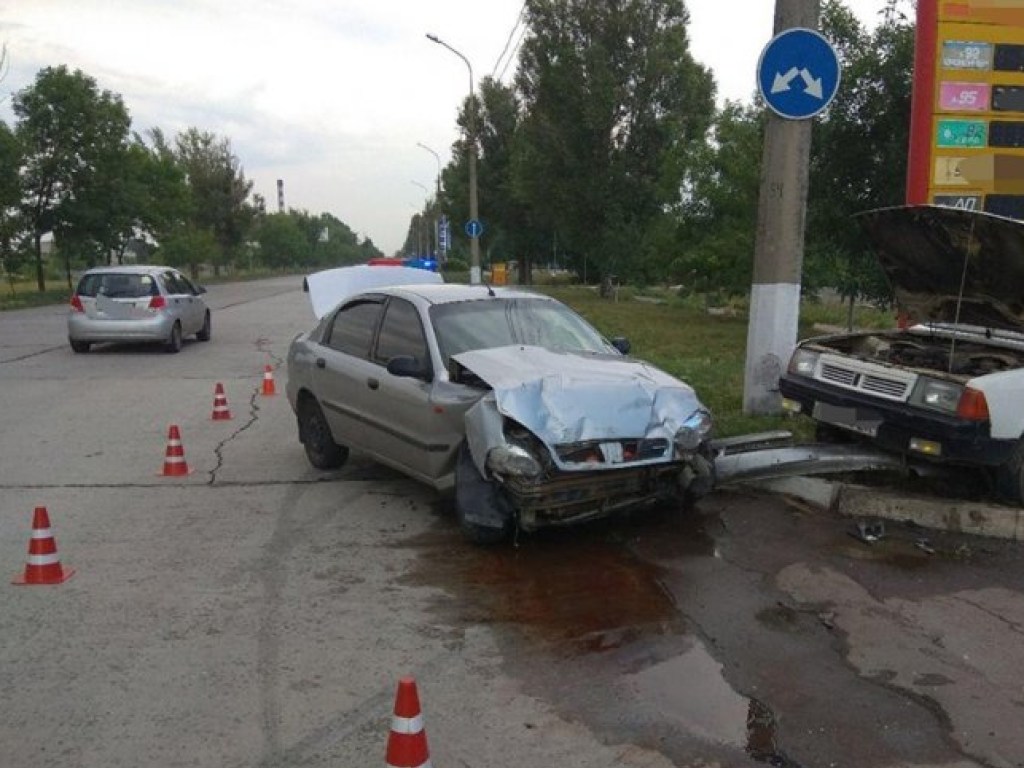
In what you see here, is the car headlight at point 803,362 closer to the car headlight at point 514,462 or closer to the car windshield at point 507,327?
the car windshield at point 507,327

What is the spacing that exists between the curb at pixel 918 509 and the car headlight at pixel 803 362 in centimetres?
87

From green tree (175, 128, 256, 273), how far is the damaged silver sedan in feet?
208

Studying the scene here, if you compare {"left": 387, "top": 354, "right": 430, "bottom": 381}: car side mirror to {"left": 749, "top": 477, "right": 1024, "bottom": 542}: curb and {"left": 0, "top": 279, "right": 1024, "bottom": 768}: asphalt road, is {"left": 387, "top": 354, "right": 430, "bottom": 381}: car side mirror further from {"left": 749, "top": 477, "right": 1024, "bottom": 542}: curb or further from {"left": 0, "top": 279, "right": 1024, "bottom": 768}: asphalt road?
{"left": 749, "top": 477, "right": 1024, "bottom": 542}: curb

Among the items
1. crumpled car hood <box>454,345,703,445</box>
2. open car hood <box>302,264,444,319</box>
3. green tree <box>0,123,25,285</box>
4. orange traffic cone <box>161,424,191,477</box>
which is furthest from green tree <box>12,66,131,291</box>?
crumpled car hood <box>454,345,703,445</box>

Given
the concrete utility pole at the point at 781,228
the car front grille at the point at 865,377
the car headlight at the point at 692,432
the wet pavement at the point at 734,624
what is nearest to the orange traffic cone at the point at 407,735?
the wet pavement at the point at 734,624

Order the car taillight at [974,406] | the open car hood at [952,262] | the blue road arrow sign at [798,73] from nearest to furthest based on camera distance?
the car taillight at [974,406]
the open car hood at [952,262]
the blue road arrow sign at [798,73]

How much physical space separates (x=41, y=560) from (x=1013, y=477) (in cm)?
587

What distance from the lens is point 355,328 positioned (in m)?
7.29

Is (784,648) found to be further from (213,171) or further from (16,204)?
(213,171)

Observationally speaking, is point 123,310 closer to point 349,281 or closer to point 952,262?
point 349,281

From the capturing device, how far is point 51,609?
4.69 metres

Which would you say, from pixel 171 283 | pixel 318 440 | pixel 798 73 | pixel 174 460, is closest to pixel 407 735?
pixel 318 440

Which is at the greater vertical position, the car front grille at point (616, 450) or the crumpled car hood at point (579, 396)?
the crumpled car hood at point (579, 396)

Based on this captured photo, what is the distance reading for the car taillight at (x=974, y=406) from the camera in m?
5.66
